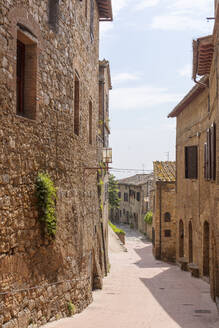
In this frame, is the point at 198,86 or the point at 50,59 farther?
the point at 198,86

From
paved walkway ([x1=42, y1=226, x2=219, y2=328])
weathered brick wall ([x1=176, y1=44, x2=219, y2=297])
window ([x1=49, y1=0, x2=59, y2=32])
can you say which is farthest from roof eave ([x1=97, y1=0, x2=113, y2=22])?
paved walkway ([x1=42, y1=226, x2=219, y2=328])

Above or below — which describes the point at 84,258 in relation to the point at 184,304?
above

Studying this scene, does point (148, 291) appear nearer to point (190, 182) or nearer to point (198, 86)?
point (190, 182)

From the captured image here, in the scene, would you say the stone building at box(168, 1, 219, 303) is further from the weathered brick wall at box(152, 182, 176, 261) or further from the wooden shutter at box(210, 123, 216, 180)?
the weathered brick wall at box(152, 182, 176, 261)

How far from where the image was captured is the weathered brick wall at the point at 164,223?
24781 millimetres

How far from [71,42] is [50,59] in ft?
5.56

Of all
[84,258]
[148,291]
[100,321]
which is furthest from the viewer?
[148,291]

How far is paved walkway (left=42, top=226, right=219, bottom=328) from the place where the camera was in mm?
8554

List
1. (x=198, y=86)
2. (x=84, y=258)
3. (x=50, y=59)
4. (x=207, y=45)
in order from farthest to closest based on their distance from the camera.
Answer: (x=198, y=86) → (x=207, y=45) → (x=84, y=258) → (x=50, y=59)

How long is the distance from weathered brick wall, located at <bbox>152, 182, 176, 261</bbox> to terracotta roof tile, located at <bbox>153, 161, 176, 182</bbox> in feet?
1.14

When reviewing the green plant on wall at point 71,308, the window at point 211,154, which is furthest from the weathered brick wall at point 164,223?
the green plant on wall at point 71,308

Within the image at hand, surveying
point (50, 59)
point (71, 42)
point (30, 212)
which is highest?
point (71, 42)

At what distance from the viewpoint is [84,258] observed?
10359 millimetres

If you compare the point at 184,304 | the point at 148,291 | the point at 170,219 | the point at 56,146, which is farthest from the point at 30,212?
the point at 170,219
